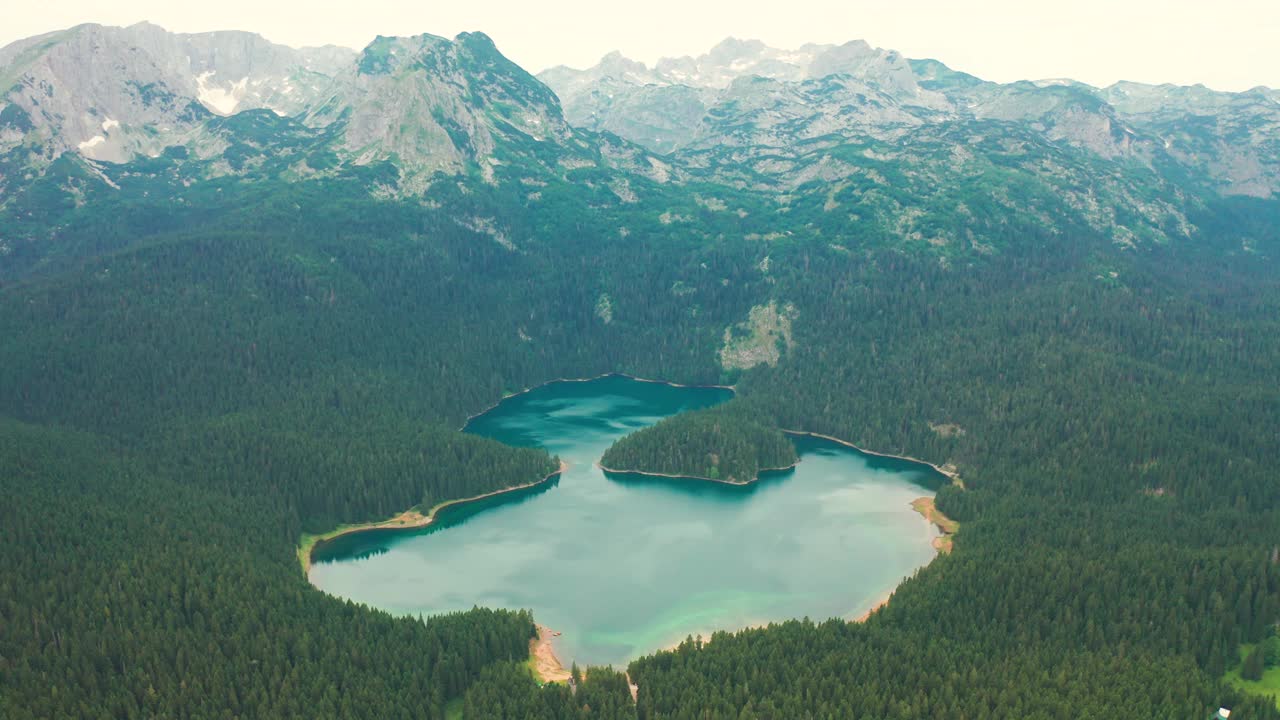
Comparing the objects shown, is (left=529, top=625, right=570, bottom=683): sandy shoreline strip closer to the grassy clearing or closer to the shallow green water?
the shallow green water

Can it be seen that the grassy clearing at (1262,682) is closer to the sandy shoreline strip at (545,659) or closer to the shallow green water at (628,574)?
the shallow green water at (628,574)

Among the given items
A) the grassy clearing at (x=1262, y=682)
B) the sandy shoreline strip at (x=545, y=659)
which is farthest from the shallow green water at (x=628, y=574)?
the grassy clearing at (x=1262, y=682)

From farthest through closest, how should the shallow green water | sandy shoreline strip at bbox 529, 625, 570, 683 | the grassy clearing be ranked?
the shallow green water, sandy shoreline strip at bbox 529, 625, 570, 683, the grassy clearing

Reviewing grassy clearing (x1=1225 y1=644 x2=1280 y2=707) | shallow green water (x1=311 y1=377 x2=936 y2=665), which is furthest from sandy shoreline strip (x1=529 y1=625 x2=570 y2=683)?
grassy clearing (x1=1225 y1=644 x2=1280 y2=707)

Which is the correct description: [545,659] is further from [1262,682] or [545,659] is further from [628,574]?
[1262,682]

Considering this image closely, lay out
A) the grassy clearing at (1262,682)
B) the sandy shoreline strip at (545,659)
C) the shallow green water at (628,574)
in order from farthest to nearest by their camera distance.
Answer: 1. the shallow green water at (628,574)
2. the sandy shoreline strip at (545,659)
3. the grassy clearing at (1262,682)

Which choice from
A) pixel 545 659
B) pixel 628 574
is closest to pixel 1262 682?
pixel 628 574

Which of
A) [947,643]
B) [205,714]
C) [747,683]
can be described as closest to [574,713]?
[747,683]

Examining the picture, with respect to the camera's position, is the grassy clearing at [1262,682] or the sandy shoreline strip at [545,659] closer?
the grassy clearing at [1262,682]

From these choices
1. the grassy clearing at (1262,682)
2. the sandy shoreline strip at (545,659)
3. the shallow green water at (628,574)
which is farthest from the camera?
the shallow green water at (628,574)

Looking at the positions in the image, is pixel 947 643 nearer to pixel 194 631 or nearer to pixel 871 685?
pixel 871 685

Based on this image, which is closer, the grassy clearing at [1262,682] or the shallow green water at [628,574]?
the grassy clearing at [1262,682]
